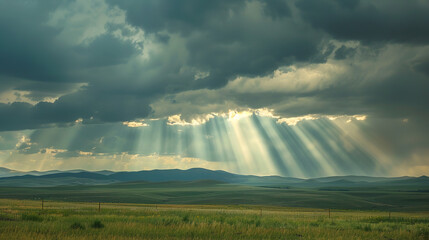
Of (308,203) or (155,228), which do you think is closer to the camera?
(155,228)

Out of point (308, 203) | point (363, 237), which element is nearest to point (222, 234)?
point (363, 237)

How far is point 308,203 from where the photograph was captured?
13412 cm

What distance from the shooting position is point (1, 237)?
61.7ft

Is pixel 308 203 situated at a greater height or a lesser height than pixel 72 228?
lesser

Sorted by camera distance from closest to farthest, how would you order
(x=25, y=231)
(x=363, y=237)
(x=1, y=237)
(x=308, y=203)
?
(x=1, y=237) < (x=25, y=231) < (x=363, y=237) < (x=308, y=203)

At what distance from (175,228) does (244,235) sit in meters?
4.90

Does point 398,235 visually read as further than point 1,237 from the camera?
Yes

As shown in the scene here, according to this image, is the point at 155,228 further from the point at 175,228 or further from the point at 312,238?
the point at 312,238

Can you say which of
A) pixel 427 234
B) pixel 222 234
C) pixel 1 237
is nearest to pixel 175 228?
pixel 222 234

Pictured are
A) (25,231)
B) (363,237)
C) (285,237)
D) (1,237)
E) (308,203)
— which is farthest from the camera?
(308,203)

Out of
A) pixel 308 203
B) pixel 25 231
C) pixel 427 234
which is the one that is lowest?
pixel 308 203

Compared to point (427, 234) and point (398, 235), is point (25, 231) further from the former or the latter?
point (427, 234)

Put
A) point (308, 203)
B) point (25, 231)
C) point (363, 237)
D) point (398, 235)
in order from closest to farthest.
Answer: 1. point (25, 231)
2. point (363, 237)
3. point (398, 235)
4. point (308, 203)

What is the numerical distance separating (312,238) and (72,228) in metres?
15.1
